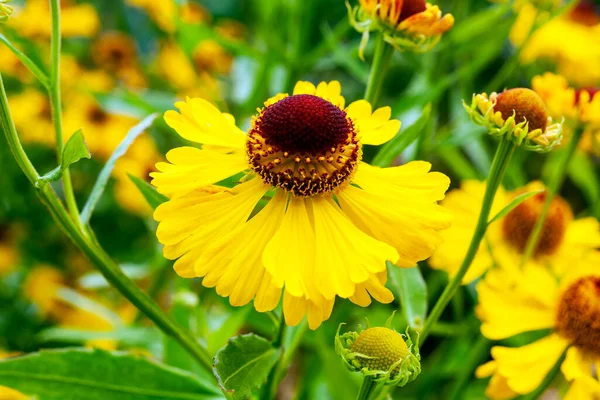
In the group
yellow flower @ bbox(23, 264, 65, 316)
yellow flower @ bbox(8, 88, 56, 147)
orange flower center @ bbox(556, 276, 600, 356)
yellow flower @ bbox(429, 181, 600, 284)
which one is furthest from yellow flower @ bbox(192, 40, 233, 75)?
orange flower center @ bbox(556, 276, 600, 356)

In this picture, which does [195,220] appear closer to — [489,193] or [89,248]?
[89,248]

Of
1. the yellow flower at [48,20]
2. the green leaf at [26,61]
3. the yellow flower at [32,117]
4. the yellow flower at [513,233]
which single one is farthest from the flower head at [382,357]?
the yellow flower at [48,20]

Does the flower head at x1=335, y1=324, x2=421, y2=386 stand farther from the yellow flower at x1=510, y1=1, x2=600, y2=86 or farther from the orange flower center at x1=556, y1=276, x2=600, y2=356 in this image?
the yellow flower at x1=510, y1=1, x2=600, y2=86

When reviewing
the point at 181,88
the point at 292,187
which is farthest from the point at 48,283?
the point at 292,187

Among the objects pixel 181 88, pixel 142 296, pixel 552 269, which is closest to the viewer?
pixel 142 296

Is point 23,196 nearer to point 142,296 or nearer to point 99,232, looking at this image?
point 99,232
